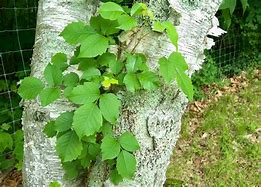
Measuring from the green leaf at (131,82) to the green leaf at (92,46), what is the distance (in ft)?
0.44

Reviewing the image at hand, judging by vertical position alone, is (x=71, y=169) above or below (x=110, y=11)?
below

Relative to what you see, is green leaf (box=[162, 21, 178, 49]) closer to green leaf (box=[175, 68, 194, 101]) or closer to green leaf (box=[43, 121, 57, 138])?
green leaf (box=[175, 68, 194, 101])

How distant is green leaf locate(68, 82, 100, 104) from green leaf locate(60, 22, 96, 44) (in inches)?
7.0

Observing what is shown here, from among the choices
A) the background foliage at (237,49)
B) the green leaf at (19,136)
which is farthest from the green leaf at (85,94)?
the background foliage at (237,49)

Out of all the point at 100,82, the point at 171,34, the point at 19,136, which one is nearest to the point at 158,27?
the point at 171,34

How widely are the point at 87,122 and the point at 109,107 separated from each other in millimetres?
94

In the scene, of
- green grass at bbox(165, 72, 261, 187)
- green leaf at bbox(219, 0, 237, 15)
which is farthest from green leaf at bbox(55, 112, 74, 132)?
green grass at bbox(165, 72, 261, 187)

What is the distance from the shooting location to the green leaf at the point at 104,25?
5.08ft

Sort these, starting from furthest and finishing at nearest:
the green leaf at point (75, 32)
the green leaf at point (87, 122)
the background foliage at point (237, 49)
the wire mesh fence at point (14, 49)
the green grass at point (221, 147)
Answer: the background foliage at point (237, 49), the wire mesh fence at point (14, 49), the green grass at point (221, 147), the green leaf at point (75, 32), the green leaf at point (87, 122)

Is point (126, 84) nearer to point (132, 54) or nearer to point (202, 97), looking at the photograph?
point (132, 54)

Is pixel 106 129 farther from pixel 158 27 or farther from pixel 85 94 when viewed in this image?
pixel 158 27

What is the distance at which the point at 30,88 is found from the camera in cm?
160

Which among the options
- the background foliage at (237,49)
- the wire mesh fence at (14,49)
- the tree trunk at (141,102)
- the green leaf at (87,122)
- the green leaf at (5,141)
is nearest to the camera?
the green leaf at (87,122)

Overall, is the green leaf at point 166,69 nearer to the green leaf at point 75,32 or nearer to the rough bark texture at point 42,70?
the green leaf at point 75,32
